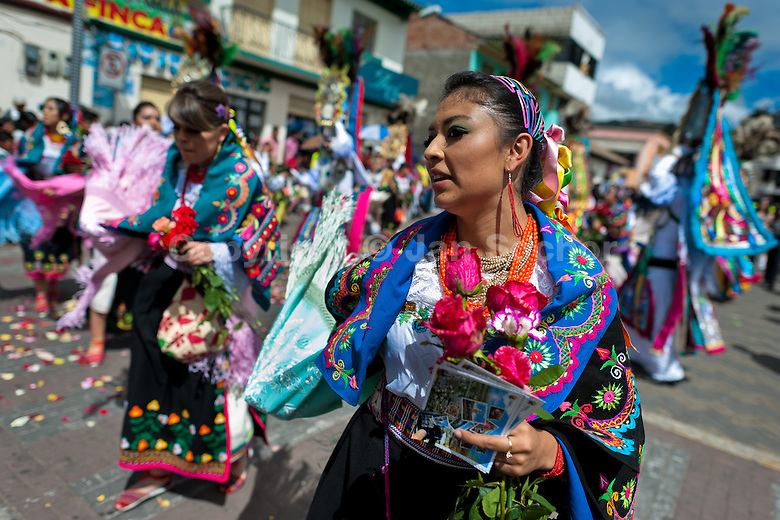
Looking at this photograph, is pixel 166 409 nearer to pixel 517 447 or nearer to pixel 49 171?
pixel 517 447

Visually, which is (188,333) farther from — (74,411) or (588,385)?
(588,385)

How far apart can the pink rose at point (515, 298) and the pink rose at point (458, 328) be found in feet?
0.25

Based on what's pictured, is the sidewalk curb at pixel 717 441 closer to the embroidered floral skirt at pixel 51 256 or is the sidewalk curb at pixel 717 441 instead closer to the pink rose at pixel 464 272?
the pink rose at pixel 464 272

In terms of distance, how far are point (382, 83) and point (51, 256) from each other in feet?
57.6

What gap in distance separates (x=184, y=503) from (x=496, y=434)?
2.26 metres

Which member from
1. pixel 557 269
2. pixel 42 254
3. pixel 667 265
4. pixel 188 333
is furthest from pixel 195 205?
pixel 667 265

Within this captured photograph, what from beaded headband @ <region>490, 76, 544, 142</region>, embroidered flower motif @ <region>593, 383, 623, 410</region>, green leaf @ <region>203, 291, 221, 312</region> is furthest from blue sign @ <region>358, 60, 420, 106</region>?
embroidered flower motif @ <region>593, 383, 623, 410</region>

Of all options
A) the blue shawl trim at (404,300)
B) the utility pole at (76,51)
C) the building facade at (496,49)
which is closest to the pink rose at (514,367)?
the blue shawl trim at (404,300)

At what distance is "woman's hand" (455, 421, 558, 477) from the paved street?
90 centimetres

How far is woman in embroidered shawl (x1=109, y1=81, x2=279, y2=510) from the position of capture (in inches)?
99.0

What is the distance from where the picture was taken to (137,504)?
2.60m

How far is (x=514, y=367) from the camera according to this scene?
110cm

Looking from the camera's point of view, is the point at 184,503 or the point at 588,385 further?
the point at 184,503

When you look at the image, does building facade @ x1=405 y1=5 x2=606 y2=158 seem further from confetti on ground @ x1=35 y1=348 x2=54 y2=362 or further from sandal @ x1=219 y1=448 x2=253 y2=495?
sandal @ x1=219 y1=448 x2=253 y2=495
